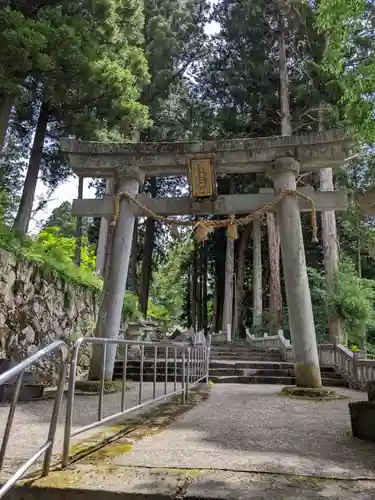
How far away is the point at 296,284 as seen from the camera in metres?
7.53

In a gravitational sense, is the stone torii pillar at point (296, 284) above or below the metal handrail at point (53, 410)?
above

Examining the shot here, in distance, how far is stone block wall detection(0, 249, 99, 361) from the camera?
692 cm

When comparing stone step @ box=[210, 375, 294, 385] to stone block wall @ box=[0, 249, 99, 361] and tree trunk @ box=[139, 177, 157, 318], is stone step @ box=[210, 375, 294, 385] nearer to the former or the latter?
stone block wall @ box=[0, 249, 99, 361]

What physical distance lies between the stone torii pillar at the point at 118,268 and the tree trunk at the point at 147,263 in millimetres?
14084

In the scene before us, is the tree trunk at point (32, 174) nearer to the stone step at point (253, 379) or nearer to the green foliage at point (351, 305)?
the stone step at point (253, 379)

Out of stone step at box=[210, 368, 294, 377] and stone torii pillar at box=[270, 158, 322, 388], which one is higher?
stone torii pillar at box=[270, 158, 322, 388]

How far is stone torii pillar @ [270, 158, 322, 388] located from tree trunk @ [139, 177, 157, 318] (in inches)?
583

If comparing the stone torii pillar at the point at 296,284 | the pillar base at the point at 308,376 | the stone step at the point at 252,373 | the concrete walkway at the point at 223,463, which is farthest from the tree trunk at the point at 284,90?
the concrete walkway at the point at 223,463

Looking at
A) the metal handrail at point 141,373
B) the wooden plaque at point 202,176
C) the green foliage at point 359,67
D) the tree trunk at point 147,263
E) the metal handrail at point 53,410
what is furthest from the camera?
the tree trunk at point 147,263

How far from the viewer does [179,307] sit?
34.3m

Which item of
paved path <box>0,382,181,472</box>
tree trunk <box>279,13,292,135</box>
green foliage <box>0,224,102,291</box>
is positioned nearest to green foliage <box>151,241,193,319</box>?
tree trunk <box>279,13,292,135</box>

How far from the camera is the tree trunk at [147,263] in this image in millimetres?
22152

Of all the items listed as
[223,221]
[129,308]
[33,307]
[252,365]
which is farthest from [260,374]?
[33,307]

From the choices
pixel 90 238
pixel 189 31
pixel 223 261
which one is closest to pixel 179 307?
pixel 223 261
